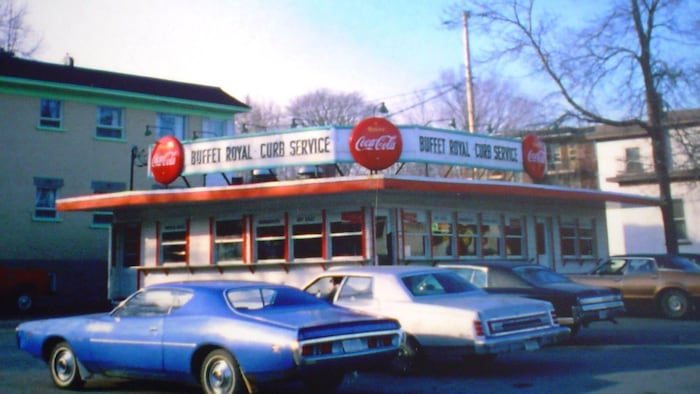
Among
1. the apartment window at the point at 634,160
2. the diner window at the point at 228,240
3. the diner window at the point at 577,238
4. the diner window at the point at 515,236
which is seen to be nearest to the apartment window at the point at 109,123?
→ the diner window at the point at 228,240

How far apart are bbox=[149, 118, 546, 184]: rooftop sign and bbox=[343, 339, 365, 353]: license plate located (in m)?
10.7

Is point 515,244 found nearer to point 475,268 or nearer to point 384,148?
point 384,148

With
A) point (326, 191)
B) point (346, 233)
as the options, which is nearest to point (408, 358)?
point (326, 191)

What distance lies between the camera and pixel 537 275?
13422mm

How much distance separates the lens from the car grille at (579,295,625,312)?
41.4 ft

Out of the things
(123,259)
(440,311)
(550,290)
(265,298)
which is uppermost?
(123,259)

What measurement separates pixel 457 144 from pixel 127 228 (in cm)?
1089

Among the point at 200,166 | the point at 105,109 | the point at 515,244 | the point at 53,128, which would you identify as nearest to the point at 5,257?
the point at 53,128

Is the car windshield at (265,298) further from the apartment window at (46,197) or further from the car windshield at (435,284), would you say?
the apartment window at (46,197)

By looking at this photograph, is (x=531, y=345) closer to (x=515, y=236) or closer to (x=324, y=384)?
(x=324, y=384)

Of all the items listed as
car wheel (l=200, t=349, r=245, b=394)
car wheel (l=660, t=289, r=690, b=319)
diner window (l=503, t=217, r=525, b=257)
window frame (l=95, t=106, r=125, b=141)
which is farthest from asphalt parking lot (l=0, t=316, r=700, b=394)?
window frame (l=95, t=106, r=125, b=141)

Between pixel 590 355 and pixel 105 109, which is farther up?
pixel 105 109

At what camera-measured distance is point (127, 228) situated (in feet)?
78.7

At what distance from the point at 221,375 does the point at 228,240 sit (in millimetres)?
13247
